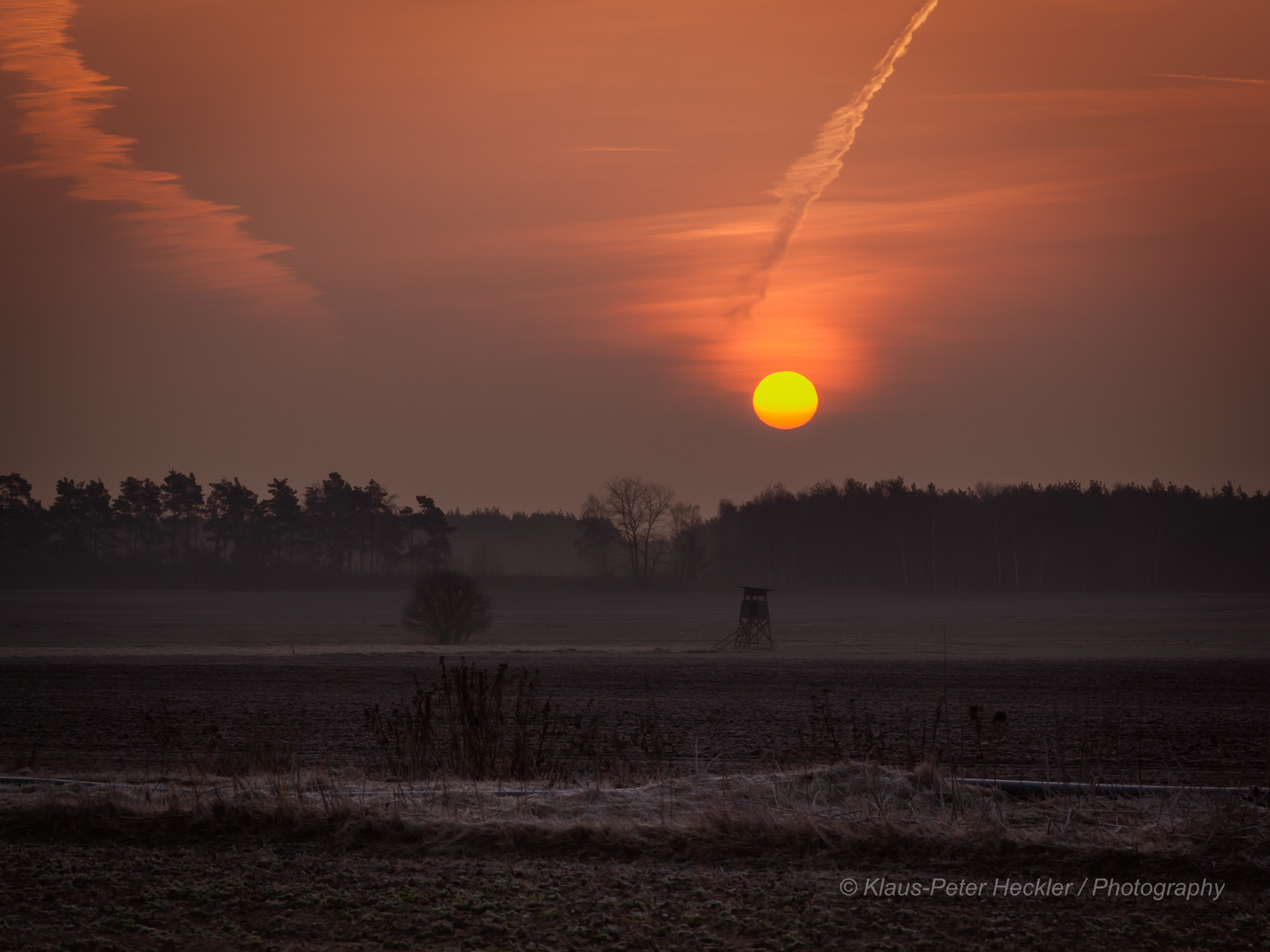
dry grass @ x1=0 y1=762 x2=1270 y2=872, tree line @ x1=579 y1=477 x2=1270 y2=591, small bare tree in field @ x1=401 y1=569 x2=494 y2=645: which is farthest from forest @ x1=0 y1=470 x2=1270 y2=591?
dry grass @ x1=0 y1=762 x2=1270 y2=872

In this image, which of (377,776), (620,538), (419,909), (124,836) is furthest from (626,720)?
(620,538)

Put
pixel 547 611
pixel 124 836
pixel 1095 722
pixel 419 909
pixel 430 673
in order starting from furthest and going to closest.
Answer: pixel 547 611, pixel 430 673, pixel 1095 722, pixel 124 836, pixel 419 909

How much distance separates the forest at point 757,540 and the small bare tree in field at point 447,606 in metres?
66.7

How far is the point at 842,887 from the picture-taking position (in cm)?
592

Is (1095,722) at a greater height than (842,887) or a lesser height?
lesser

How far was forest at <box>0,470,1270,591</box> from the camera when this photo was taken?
→ 123312mm

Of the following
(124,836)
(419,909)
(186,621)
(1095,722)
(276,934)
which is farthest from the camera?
(186,621)

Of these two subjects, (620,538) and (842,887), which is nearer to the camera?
(842,887)

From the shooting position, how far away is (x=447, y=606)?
5241cm

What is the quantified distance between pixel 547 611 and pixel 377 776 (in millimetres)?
79950

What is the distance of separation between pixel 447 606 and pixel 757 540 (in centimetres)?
9116

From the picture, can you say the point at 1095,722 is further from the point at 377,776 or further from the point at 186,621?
the point at 186,621

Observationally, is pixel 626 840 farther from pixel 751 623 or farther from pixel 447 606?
pixel 447 606

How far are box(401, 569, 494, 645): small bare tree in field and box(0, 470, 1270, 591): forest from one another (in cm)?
6669
